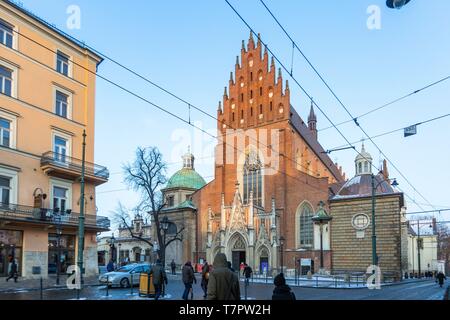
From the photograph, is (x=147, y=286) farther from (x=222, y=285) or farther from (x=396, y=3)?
(x=396, y=3)

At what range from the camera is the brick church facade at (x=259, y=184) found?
49.8m

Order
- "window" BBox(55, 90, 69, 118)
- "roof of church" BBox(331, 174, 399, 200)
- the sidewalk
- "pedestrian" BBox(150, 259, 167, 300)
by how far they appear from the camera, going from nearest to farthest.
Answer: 1. "pedestrian" BBox(150, 259, 167, 300)
2. the sidewalk
3. "window" BBox(55, 90, 69, 118)
4. "roof of church" BBox(331, 174, 399, 200)

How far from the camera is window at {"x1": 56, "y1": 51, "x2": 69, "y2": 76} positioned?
32.5m

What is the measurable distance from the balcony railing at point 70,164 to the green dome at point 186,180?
38.1 m

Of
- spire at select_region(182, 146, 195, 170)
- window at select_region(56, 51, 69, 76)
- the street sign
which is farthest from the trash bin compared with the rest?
spire at select_region(182, 146, 195, 170)

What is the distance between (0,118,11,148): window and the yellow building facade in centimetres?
6

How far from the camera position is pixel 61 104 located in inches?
1292

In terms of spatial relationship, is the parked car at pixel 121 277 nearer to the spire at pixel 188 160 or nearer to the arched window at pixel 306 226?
the arched window at pixel 306 226

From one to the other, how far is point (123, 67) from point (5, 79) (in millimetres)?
18500

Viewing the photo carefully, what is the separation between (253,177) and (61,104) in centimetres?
2731

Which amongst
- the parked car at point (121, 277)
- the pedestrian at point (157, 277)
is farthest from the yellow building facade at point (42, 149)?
the pedestrian at point (157, 277)

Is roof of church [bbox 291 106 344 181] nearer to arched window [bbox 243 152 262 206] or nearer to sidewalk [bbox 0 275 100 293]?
arched window [bbox 243 152 262 206]

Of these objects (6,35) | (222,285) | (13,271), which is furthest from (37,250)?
(222,285)

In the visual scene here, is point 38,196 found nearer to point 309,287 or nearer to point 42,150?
point 42,150
